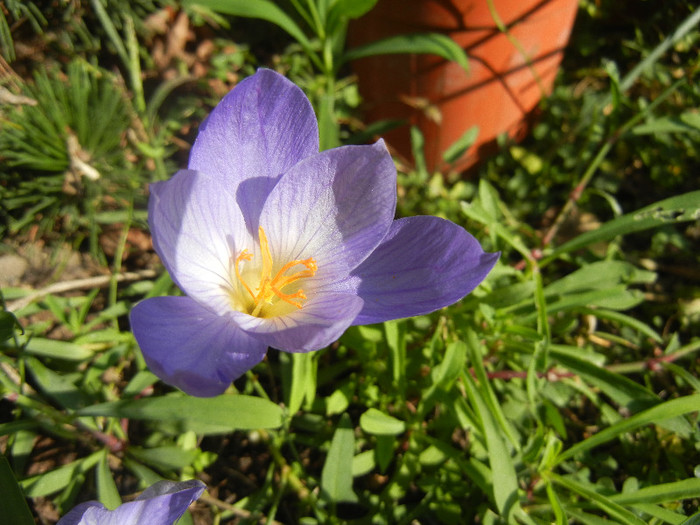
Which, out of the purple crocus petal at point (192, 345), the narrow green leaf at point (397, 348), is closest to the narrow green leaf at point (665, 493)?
the narrow green leaf at point (397, 348)

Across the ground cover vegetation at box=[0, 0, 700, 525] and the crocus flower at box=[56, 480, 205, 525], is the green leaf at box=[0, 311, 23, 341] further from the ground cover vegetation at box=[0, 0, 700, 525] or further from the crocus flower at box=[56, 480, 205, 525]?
the crocus flower at box=[56, 480, 205, 525]

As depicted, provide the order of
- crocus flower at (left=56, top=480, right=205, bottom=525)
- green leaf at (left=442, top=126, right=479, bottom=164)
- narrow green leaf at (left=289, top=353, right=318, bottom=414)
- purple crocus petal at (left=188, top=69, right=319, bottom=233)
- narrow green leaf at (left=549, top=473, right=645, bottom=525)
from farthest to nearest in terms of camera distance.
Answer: green leaf at (left=442, top=126, right=479, bottom=164)
narrow green leaf at (left=289, top=353, right=318, bottom=414)
narrow green leaf at (left=549, top=473, right=645, bottom=525)
purple crocus petal at (left=188, top=69, right=319, bottom=233)
crocus flower at (left=56, top=480, right=205, bottom=525)

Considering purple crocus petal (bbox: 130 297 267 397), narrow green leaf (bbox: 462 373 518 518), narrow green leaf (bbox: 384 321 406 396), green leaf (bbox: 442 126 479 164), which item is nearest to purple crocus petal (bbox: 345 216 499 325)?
purple crocus petal (bbox: 130 297 267 397)

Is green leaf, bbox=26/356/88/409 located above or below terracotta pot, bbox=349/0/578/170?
below

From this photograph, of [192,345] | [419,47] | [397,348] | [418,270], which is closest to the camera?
[192,345]

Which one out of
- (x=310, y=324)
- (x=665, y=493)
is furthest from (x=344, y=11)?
(x=665, y=493)

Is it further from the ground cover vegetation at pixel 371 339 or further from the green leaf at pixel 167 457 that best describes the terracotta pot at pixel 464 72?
the green leaf at pixel 167 457

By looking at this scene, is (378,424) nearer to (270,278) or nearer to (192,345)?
(270,278)
